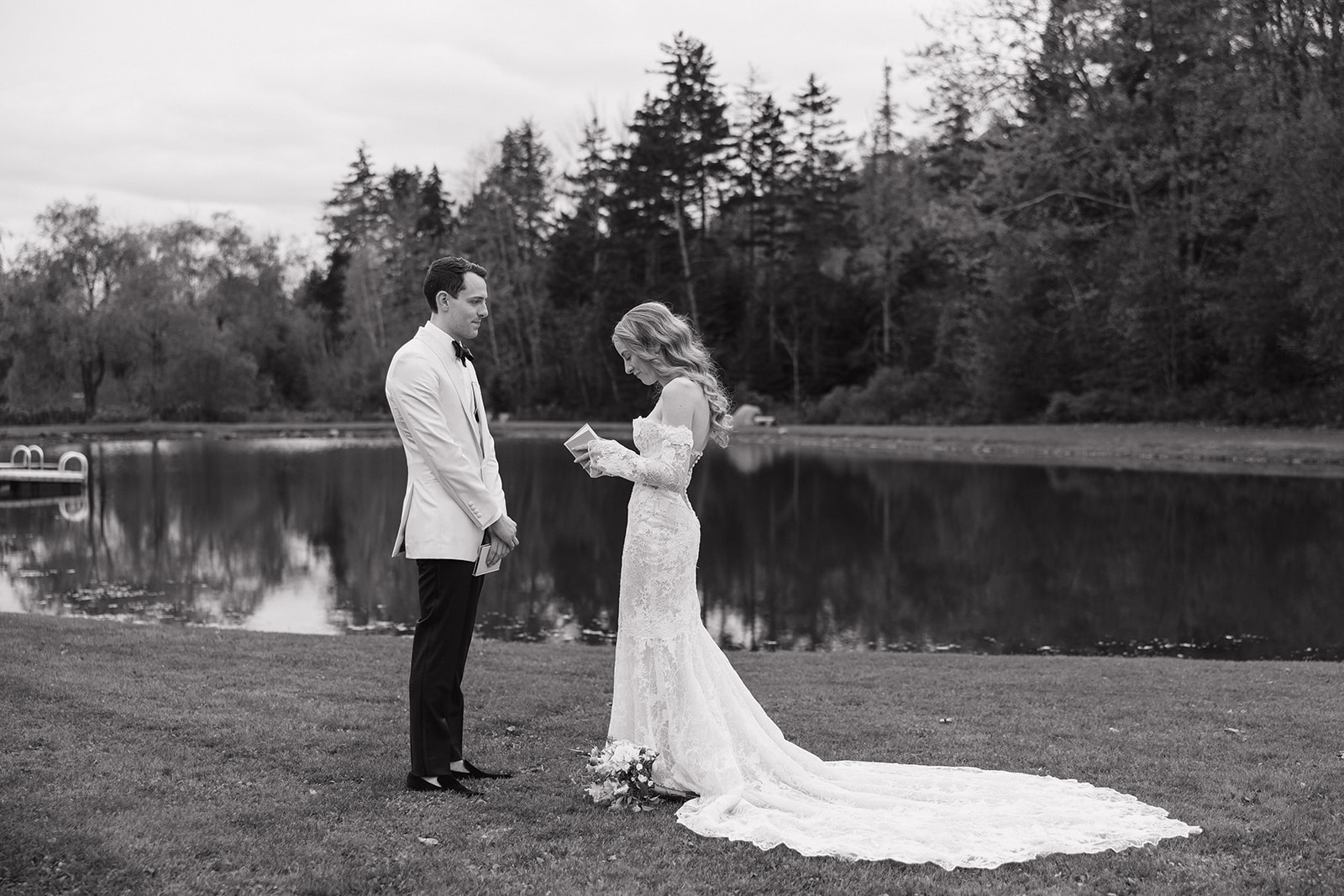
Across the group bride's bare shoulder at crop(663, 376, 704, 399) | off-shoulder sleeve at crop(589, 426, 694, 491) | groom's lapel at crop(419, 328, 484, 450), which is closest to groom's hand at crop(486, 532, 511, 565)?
groom's lapel at crop(419, 328, 484, 450)

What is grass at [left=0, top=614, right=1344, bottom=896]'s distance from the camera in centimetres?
451

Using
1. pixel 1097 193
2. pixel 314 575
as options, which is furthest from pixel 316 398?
Answer: pixel 314 575

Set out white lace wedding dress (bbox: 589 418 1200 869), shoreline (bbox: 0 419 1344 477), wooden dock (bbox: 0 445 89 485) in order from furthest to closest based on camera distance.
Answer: shoreline (bbox: 0 419 1344 477)
wooden dock (bbox: 0 445 89 485)
white lace wedding dress (bbox: 589 418 1200 869)

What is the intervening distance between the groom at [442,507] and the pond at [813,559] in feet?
25.6

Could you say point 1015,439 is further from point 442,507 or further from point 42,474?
point 442,507

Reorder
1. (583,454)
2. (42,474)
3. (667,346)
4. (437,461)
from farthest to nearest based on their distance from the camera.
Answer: (42,474) < (583,454) < (667,346) < (437,461)

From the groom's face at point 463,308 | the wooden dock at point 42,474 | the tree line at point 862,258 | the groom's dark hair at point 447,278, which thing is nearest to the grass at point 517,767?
the groom's face at point 463,308

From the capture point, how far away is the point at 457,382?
565cm

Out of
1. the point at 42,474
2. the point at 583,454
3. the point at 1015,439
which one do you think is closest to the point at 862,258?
the point at 1015,439

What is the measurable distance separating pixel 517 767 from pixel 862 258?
166 feet

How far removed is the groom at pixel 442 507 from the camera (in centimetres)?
548

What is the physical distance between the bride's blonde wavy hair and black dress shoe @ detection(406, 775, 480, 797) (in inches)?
82.1

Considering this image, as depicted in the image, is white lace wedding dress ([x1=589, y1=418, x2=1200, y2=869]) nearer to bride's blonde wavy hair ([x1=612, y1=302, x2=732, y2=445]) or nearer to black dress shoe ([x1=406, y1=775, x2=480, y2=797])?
bride's blonde wavy hair ([x1=612, y1=302, x2=732, y2=445])

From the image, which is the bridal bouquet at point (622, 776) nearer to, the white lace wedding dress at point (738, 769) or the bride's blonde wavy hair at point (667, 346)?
the white lace wedding dress at point (738, 769)
